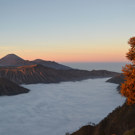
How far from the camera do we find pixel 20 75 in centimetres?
10162

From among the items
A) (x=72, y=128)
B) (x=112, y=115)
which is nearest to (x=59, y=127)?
(x=72, y=128)

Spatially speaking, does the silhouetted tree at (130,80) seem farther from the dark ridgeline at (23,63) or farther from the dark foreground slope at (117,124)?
the dark ridgeline at (23,63)

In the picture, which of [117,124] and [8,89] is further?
[8,89]

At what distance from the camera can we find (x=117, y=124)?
15461mm

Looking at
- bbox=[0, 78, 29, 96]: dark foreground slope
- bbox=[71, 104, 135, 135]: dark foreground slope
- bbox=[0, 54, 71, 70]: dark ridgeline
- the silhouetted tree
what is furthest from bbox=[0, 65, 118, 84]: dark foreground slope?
the silhouetted tree

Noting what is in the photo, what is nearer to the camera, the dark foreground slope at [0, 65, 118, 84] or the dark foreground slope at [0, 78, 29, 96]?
the dark foreground slope at [0, 78, 29, 96]

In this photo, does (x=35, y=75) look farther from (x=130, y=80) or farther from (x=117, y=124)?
(x=130, y=80)

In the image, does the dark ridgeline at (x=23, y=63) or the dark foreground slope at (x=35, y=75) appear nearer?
the dark foreground slope at (x=35, y=75)

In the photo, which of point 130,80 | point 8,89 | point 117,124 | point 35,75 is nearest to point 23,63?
point 35,75

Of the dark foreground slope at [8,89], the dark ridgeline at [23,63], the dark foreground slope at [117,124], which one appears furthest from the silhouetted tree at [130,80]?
the dark ridgeline at [23,63]

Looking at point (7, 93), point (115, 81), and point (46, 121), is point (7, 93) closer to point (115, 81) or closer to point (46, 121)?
point (46, 121)

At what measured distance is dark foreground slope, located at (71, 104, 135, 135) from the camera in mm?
14695

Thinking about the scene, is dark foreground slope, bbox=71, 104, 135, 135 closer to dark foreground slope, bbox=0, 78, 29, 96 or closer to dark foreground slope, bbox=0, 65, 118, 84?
dark foreground slope, bbox=0, 78, 29, 96

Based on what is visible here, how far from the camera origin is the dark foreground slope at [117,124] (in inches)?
579
